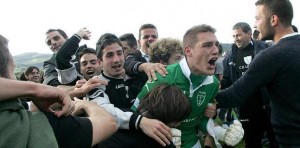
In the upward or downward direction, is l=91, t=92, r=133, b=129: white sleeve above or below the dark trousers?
above

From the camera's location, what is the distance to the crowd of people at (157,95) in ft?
5.58

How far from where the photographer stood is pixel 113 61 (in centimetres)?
367

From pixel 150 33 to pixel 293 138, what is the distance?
4217mm

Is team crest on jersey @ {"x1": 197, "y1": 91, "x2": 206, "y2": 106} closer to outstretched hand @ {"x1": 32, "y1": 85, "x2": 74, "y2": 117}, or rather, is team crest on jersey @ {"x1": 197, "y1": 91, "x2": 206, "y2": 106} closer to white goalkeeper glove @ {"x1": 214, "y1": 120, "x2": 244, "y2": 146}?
white goalkeeper glove @ {"x1": 214, "y1": 120, "x2": 244, "y2": 146}

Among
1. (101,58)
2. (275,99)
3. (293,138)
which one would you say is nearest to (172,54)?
(101,58)

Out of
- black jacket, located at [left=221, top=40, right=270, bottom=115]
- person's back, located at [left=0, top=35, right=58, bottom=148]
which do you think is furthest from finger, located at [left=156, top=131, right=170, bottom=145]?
black jacket, located at [left=221, top=40, right=270, bottom=115]

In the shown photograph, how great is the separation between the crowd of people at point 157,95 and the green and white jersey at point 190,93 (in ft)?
0.03

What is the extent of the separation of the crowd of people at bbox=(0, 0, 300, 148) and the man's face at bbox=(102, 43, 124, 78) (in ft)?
0.04

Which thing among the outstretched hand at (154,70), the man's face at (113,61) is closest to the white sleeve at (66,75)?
the man's face at (113,61)

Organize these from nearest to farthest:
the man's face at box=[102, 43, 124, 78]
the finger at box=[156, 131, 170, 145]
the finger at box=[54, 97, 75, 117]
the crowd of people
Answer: the crowd of people → the finger at box=[54, 97, 75, 117] → the finger at box=[156, 131, 170, 145] → the man's face at box=[102, 43, 124, 78]

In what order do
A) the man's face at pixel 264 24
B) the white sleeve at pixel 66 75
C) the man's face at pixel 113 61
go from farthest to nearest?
the white sleeve at pixel 66 75, the man's face at pixel 113 61, the man's face at pixel 264 24

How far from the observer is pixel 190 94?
333cm

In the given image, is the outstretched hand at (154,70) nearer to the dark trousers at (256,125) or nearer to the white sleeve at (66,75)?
the white sleeve at (66,75)

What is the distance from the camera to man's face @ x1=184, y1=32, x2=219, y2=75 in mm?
3414
